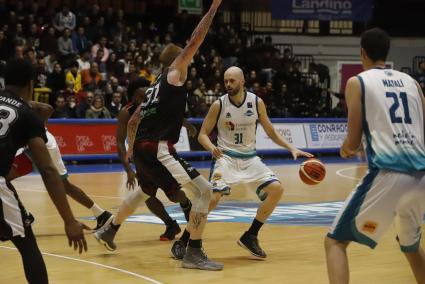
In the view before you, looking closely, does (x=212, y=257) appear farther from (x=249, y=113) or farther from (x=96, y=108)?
(x=96, y=108)

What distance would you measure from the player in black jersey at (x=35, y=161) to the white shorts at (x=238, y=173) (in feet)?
12.7

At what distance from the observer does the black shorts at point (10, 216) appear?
5.56 m

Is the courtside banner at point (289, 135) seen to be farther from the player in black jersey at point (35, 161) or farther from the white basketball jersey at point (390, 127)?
the player in black jersey at point (35, 161)

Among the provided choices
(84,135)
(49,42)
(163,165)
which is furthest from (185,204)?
(49,42)

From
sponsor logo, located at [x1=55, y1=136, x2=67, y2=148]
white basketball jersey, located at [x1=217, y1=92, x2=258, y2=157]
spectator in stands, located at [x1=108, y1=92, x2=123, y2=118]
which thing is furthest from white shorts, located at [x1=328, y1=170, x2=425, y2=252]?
spectator in stands, located at [x1=108, y1=92, x2=123, y2=118]

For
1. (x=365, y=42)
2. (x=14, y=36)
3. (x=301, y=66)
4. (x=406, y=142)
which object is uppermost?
(x=365, y=42)

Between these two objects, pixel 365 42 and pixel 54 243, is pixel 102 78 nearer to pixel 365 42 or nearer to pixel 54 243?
pixel 54 243

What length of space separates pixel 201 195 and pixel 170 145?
→ 23.9 inches

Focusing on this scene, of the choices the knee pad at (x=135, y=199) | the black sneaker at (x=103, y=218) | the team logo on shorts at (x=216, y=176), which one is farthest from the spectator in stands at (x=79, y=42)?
the team logo on shorts at (x=216, y=176)

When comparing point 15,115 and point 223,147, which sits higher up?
point 15,115

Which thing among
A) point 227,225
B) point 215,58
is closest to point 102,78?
point 215,58

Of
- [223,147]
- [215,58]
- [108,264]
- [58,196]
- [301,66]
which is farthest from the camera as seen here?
[301,66]

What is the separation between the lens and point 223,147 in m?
9.66

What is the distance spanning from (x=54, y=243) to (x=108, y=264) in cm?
148
